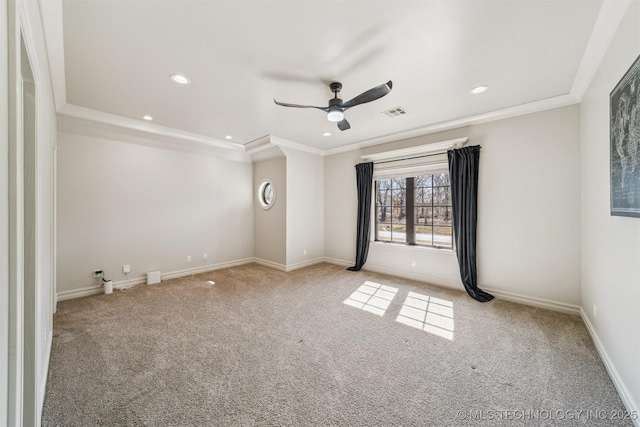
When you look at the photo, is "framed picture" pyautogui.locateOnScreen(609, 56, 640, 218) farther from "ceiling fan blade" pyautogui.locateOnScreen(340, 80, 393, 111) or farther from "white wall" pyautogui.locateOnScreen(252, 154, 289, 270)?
"white wall" pyautogui.locateOnScreen(252, 154, 289, 270)

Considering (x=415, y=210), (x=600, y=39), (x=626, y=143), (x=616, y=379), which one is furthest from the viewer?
(x=415, y=210)

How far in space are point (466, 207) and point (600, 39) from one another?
214 centimetres

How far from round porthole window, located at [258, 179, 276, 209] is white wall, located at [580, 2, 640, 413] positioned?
471 cm

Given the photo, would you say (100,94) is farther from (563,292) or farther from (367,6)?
(563,292)

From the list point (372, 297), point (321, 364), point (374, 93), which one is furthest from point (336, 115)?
point (372, 297)

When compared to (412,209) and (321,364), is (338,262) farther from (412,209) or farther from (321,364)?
(321,364)

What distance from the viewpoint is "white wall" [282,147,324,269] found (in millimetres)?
5027

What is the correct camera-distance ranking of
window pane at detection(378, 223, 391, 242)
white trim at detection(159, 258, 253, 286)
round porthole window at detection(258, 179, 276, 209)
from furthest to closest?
round porthole window at detection(258, 179, 276, 209), window pane at detection(378, 223, 391, 242), white trim at detection(159, 258, 253, 286)

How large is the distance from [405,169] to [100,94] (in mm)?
4436

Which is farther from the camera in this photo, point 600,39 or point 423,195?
point 423,195

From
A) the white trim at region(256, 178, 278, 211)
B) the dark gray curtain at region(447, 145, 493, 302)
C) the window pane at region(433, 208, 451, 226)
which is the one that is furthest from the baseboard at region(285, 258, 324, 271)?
the dark gray curtain at region(447, 145, 493, 302)

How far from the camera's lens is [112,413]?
5.25 ft

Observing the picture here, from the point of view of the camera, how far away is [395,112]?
11.2 ft

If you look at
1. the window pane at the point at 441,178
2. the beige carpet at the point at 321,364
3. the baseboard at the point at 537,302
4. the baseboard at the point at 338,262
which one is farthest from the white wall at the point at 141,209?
the baseboard at the point at 537,302
